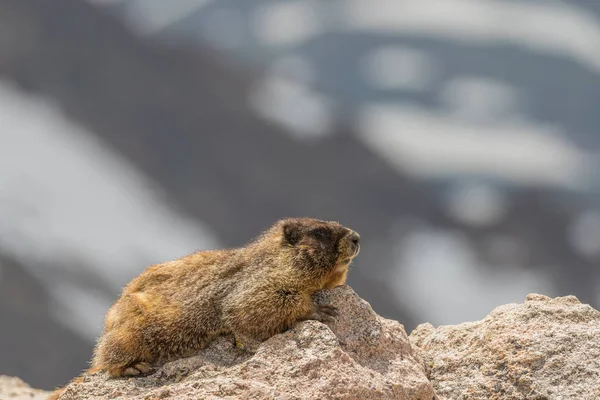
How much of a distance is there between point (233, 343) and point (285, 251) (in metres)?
0.91

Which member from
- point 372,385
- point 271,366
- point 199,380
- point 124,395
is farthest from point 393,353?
point 124,395

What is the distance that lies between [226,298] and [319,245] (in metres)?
0.89

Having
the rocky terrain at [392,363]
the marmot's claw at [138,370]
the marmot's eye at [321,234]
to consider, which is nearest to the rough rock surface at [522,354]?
the rocky terrain at [392,363]

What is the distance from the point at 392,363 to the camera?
6.72 m

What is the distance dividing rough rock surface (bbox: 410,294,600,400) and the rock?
492cm

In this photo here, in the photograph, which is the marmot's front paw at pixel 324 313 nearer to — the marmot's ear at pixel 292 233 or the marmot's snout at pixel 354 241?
the marmot's snout at pixel 354 241

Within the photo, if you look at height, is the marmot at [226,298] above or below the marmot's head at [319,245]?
below

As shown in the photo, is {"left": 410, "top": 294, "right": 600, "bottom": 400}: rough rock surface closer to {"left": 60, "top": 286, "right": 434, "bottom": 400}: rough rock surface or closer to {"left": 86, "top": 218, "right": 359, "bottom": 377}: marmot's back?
{"left": 60, "top": 286, "right": 434, "bottom": 400}: rough rock surface

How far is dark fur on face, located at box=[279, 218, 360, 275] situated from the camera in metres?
6.94

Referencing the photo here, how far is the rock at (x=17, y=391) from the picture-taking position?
986cm

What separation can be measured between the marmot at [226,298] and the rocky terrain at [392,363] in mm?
139

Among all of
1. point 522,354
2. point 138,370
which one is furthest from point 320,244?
point 522,354

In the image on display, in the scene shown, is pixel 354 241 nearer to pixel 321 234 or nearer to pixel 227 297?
pixel 321 234

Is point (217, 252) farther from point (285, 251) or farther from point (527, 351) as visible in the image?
point (527, 351)
